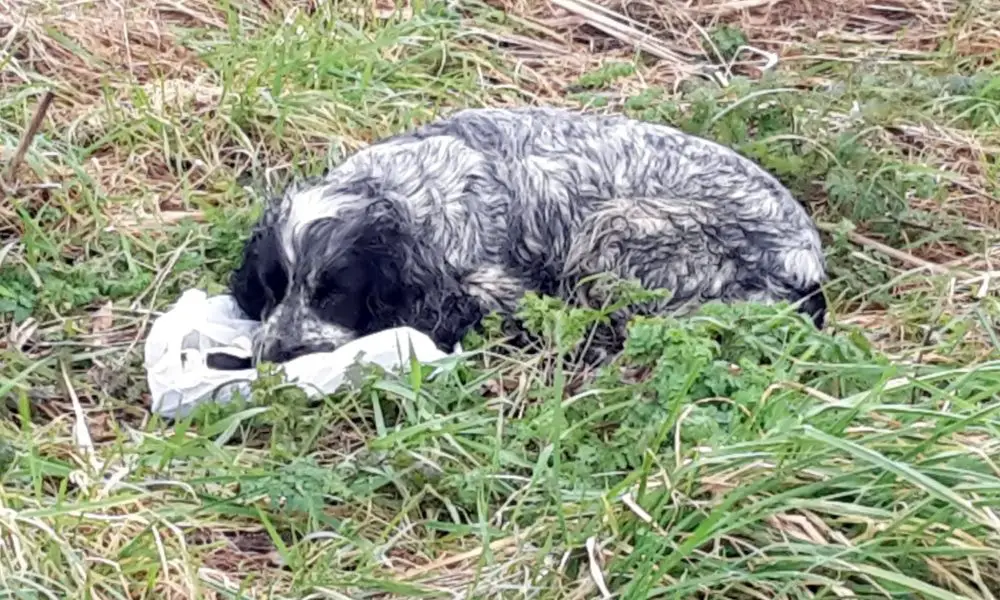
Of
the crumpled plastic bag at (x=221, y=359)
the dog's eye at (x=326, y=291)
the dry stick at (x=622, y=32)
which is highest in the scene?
the dog's eye at (x=326, y=291)

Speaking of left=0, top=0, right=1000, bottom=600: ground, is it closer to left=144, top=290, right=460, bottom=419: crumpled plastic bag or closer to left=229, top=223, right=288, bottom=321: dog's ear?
left=144, top=290, right=460, bottom=419: crumpled plastic bag

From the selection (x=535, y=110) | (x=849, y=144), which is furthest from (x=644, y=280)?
(x=849, y=144)

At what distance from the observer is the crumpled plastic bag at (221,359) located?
4301mm

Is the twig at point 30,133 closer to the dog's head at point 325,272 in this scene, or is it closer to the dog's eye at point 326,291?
the dog's head at point 325,272

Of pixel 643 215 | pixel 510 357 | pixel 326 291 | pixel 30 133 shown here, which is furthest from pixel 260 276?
pixel 643 215

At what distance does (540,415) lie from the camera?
4031 millimetres

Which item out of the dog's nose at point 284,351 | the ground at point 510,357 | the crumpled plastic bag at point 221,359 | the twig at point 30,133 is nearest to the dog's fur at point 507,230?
the dog's nose at point 284,351

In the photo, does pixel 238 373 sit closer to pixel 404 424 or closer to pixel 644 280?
pixel 404 424

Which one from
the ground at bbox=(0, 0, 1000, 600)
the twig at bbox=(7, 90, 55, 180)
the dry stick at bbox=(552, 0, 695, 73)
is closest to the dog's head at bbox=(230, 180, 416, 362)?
the ground at bbox=(0, 0, 1000, 600)

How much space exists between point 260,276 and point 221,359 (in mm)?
274

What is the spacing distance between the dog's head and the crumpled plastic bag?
0.09 m

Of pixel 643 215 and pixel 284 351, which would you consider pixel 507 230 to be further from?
pixel 284 351

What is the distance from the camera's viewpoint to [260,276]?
464 centimetres

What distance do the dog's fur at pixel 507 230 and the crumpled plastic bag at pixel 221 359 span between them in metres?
0.12
